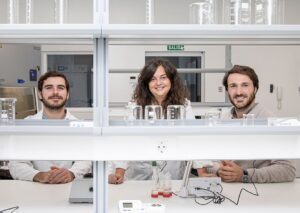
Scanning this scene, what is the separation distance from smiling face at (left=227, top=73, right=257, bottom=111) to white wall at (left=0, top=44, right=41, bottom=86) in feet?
10.7

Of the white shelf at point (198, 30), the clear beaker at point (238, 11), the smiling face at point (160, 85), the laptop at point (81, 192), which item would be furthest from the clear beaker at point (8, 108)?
the clear beaker at point (238, 11)

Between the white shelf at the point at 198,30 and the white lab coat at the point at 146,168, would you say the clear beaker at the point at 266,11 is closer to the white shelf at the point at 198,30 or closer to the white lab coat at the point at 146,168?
the white shelf at the point at 198,30

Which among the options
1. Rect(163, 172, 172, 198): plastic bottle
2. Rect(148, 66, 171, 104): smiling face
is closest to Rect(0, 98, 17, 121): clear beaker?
Rect(163, 172, 172, 198): plastic bottle

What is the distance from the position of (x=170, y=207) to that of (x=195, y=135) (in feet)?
1.26

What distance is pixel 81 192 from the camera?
1753 mm

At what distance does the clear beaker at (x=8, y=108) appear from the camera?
5.38ft

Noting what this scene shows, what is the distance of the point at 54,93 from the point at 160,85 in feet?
2.42

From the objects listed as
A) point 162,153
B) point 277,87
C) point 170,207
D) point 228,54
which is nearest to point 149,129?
point 162,153

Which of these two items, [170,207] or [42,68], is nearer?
[170,207]

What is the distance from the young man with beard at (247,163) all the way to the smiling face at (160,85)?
0.39 meters

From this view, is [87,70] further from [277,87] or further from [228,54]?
[277,87]

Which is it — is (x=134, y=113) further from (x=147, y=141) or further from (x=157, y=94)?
(x=157, y=94)

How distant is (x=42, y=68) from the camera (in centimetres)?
512

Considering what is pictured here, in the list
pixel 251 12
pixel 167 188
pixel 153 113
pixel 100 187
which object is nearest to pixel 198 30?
pixel 251 12
